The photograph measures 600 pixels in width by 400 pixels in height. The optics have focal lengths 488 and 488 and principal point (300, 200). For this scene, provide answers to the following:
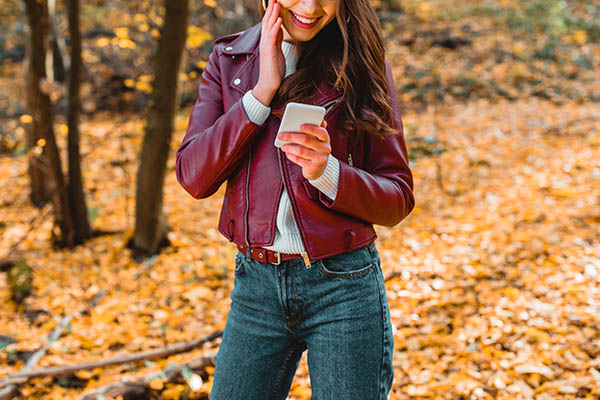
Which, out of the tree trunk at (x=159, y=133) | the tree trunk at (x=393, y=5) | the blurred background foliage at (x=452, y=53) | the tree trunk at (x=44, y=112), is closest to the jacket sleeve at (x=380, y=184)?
the tree trunk at (x=159, y=133)

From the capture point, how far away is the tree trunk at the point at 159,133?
4.45 meters

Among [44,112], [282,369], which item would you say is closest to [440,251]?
[282,369]

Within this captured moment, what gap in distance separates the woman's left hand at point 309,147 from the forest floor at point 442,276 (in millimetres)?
2042

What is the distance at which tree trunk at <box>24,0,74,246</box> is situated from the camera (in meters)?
4.71

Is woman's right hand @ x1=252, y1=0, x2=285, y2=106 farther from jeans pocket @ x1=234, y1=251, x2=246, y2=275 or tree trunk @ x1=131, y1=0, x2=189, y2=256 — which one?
tree trunk @ x1=131, y1=0, x2=189, y2=256

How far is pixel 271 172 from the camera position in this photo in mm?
1399

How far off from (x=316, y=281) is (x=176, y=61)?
3725mm

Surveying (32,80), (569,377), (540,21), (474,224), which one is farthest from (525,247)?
(540,21)

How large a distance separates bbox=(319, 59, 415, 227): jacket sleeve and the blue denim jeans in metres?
0.15

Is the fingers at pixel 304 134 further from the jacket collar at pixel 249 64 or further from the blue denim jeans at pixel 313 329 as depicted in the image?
the blue denim jeans at pixel 313 329

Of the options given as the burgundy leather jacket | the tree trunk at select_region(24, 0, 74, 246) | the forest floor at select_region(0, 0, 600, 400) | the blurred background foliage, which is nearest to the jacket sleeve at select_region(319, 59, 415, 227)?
the burgundy leather jacket

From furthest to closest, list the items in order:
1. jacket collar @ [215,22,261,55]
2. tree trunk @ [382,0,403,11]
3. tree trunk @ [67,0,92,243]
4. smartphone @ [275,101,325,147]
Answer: tree trunk @ [382,0,403,11]
tree trunk @ [67,0,92,243]
jacket collar @ [215,22,261,55]
smartphone @ [275,101,325,147]

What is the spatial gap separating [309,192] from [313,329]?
0.40 meters

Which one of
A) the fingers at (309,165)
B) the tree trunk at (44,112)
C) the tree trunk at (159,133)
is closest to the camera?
the fingers at (309,165)
